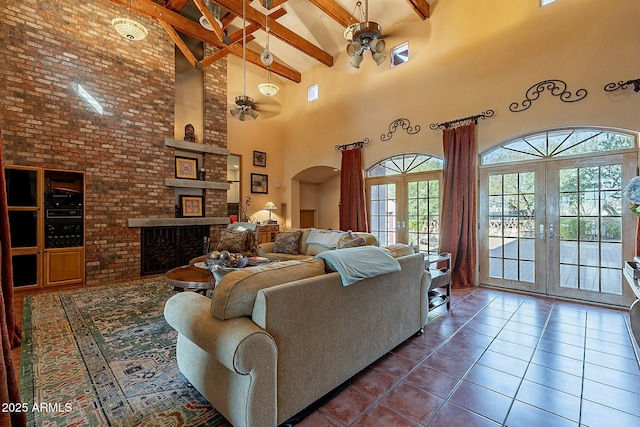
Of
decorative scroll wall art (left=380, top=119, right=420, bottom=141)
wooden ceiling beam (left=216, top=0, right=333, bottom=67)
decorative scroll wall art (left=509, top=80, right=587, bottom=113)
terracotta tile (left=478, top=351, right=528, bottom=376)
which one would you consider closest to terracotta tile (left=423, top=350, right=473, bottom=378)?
terracotta tile (left=478, top=351, right=528, bottom=376)

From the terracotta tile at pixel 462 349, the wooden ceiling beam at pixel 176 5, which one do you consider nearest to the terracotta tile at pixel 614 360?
the terracotta tile at pixel 462 349

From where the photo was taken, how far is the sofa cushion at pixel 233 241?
4941mm

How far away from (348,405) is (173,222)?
5.23 meters

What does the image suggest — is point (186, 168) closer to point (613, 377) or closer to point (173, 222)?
point (173, 222)

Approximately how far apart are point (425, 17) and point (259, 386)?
634 centimetres

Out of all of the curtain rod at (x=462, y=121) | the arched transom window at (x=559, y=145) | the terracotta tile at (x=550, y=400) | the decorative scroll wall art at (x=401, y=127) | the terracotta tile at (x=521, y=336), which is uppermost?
the decorative scroll wall art at (x=401, y=127)

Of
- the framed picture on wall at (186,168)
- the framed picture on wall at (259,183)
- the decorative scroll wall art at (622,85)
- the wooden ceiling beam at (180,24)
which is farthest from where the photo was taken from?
the framed picture on wall at (259,183)

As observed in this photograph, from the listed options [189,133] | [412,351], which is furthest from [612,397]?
[189,133]

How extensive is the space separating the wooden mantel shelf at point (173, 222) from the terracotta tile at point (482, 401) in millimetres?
5645

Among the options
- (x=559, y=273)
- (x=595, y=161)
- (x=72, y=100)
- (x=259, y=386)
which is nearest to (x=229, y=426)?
(x=259, y=386)

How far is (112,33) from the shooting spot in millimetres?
5230

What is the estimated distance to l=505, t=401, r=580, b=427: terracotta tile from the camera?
1.70m

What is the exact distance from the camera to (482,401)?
6.22ft

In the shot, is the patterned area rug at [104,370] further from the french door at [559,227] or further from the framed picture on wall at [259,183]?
the french door at [559,227]
